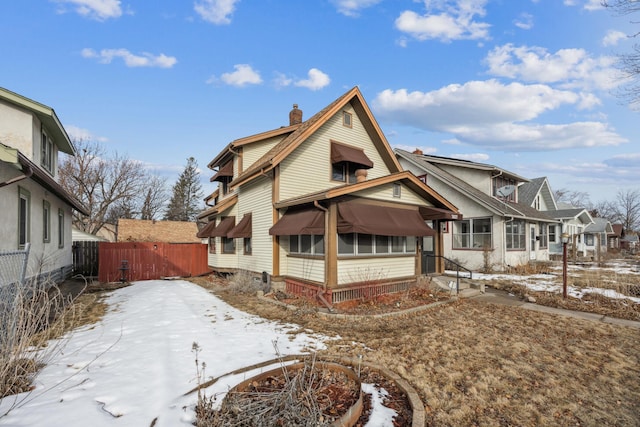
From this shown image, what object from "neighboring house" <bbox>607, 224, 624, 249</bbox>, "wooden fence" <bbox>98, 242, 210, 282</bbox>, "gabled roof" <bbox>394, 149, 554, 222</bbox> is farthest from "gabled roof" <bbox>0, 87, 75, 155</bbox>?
"neighboring house" <bbox>607, 224, 624, 249</bbox>

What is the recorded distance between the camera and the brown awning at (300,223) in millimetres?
9906

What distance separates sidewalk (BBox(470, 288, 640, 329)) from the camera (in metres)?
8.47

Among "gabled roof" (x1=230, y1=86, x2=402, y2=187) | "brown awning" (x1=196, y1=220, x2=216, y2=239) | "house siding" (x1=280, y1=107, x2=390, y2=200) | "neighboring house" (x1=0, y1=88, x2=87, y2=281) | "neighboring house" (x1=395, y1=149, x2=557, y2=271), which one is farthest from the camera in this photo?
"neighboring house" (x1=395, y1=149, x2=557, y2=271)

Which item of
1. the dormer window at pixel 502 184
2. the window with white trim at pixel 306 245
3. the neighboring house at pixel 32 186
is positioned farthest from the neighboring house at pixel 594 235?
the neighboring house at pixel 32 186

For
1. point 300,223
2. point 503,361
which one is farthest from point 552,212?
point 503,361

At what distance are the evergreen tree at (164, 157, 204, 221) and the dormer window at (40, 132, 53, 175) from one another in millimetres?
39293

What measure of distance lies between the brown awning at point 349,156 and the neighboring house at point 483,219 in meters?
7.05

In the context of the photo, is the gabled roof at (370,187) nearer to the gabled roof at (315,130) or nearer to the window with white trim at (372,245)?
the window with white trim at (372,245)

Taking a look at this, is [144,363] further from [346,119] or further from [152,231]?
[152,231]

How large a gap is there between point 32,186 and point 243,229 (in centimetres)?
728

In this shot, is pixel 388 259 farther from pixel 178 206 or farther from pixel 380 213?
pixel 178 206

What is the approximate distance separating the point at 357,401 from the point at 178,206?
5510 cm

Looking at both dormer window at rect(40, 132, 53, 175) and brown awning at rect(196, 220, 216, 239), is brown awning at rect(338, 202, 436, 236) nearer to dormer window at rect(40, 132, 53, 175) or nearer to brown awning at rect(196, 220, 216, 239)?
brown awning at rect(196, 220, 216, 239)

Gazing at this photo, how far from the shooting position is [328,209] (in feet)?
32.4
